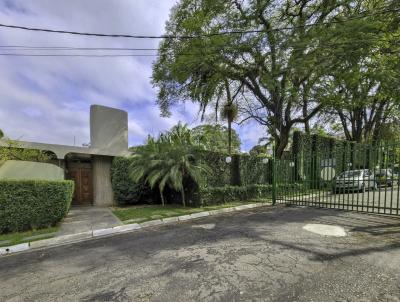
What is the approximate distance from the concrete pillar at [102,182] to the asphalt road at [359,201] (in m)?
9.01

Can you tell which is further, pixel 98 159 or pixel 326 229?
pixel 98 159

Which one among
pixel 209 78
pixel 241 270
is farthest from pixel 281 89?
pixel 241 270

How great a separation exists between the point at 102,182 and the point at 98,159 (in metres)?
1.25

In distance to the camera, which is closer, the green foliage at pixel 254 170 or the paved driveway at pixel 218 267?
the paved driveway at pixel 218 267

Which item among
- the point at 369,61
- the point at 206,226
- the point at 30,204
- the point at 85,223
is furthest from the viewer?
the point at 369,61

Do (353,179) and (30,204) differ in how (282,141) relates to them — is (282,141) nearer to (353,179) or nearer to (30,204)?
(353,179)

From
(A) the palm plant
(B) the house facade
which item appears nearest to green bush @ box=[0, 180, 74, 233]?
(A) the palm plant

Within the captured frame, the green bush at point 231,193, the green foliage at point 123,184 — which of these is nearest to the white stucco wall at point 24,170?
the green foliage at point 123,184

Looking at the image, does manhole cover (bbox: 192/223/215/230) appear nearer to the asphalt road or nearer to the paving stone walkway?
the paving stone walkway

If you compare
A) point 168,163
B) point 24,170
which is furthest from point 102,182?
point 168,163

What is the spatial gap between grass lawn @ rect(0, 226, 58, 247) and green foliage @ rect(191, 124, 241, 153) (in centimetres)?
677

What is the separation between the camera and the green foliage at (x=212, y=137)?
12.0 metres

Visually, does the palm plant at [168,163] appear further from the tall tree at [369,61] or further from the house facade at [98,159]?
the tall tree at [369,61]

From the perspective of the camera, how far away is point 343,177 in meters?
9.35
